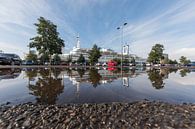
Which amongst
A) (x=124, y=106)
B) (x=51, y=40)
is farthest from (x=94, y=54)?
(x=124, y=106)

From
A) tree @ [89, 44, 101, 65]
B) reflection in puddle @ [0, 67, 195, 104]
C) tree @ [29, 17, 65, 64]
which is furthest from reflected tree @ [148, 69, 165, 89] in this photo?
tree @ [89, 44, 101, 65]

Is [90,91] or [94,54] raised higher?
[94,54]

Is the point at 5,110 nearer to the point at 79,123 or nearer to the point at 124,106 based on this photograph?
the point at 79,123

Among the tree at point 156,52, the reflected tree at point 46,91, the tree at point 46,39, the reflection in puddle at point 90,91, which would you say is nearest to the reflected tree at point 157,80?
the reflection in puddle at point 90,91

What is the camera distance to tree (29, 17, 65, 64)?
144 feet

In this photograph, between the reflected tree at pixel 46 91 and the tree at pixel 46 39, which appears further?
the tree at pixel 46 39

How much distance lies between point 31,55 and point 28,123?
260 ft

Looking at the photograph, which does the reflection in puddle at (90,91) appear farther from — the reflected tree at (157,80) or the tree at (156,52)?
the tree at (156,52)

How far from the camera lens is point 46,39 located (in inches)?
1753

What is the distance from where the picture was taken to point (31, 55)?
75.1m

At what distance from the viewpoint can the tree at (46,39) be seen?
144 ft

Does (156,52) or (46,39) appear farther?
(156,52)

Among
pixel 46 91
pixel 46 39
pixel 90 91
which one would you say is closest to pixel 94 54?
pixel 46 39

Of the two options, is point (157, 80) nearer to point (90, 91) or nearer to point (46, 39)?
point (90, 91)
